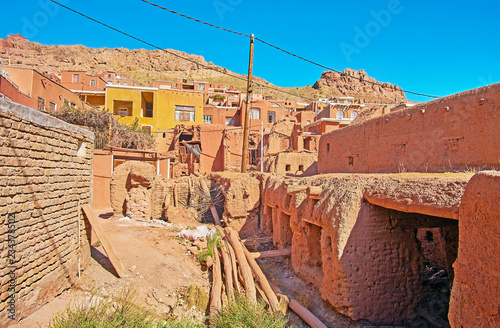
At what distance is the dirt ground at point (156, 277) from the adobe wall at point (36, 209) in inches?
10.8

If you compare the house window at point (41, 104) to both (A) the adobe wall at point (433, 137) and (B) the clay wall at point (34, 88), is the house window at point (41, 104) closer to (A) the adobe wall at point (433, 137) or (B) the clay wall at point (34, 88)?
(B) the clay wall at point (34, 88)

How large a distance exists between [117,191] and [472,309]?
10939 millimetres

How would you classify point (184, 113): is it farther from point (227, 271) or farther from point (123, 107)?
point (227, 271)

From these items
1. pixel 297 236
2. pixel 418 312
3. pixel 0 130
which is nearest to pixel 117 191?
pixel 297 236

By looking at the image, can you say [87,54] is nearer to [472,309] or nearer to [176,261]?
[176,261]

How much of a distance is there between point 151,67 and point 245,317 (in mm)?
69966

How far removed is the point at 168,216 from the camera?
12.7m

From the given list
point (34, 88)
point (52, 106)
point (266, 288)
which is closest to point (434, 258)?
point (266, 288)

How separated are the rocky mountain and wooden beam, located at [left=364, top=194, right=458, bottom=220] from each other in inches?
2151

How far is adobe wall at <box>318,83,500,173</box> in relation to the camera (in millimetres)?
6742

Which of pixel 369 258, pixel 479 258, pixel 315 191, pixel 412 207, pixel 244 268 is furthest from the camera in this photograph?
pixel 244 268

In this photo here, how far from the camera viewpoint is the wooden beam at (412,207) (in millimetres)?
4312

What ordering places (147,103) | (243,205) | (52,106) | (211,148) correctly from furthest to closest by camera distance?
1. (147,103)
2. (211,148)
3. (52,106)
4. (243,205)

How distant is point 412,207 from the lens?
4977mm
